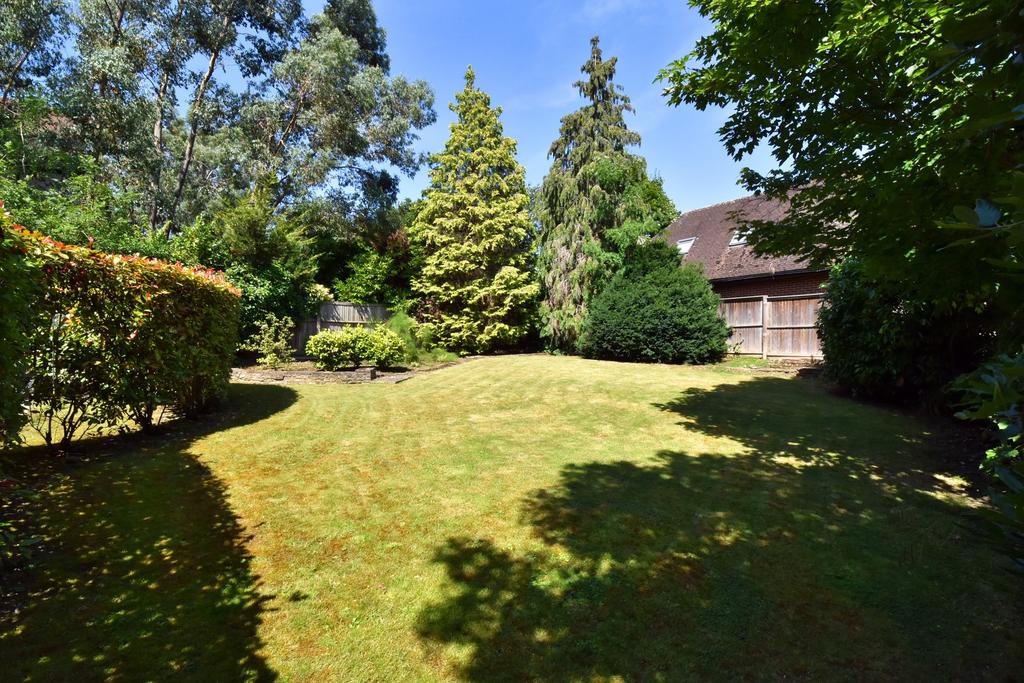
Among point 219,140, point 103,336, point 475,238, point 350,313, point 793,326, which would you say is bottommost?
point 103,336

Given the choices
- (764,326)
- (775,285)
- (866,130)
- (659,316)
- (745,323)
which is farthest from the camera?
(745,323)

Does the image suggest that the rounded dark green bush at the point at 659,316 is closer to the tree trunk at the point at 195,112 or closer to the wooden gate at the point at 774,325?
the wooden gate at the point at 774,325

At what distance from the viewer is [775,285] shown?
15.8 metres

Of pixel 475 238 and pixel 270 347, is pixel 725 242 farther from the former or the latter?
pixel 270 347

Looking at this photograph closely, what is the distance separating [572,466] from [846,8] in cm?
484

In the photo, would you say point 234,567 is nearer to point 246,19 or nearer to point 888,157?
point 888,157

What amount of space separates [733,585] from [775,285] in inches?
605

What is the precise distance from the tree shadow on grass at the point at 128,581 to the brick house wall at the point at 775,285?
15.8 metres

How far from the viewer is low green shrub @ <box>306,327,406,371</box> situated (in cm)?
1177

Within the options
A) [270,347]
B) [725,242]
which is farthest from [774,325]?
[270,347]

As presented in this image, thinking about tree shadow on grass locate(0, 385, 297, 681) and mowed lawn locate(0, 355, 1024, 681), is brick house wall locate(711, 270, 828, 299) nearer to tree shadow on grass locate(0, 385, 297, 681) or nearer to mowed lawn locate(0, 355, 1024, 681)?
mowed lawn locate(0, 355, 1024, 681)

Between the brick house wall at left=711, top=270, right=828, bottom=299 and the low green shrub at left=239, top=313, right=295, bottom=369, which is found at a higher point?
the brick house wall at left=711, top=270, right=828, bottom=299

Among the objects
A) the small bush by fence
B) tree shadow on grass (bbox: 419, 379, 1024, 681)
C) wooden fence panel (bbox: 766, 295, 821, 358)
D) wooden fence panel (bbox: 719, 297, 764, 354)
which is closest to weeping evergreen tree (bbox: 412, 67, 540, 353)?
wooden fence panel (bbox: 719, 297, 764, 354)

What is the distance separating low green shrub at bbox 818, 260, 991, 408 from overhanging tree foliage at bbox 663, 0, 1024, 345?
1099 mm
